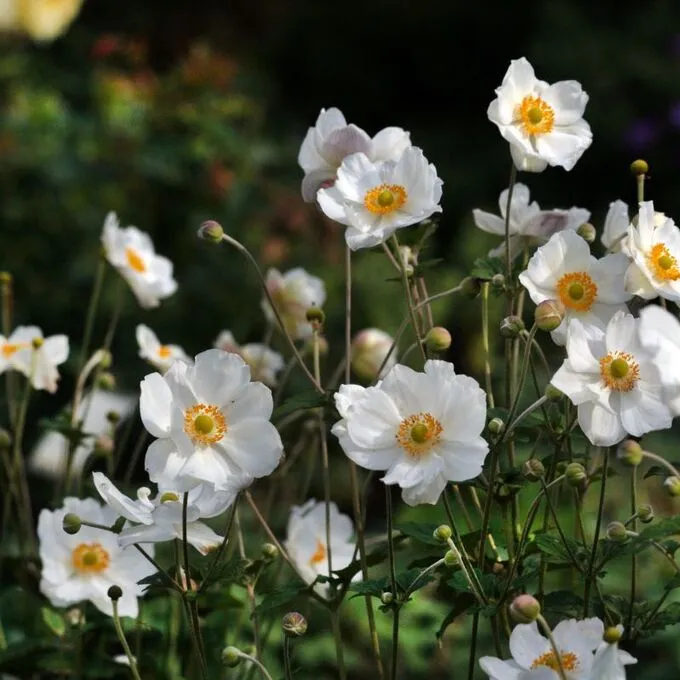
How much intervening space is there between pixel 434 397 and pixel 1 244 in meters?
3.02

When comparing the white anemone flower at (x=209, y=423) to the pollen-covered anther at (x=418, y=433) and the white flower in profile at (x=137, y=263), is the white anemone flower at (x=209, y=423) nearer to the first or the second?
the pollen-covered anther at (x=418, y=433)

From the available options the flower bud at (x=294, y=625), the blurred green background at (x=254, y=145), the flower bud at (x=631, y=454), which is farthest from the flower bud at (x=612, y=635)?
the blurred green background at (x=254, y=145)

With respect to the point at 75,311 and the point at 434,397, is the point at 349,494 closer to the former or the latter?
the point at 75,311

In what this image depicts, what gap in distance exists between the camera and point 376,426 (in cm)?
107

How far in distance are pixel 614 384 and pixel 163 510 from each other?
15.2 inches

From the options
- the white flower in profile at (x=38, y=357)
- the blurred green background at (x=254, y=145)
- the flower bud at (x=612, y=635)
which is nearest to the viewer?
the flower bud at (x=612, y=635)

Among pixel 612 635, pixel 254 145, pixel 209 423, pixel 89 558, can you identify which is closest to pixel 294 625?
pixel 209 423

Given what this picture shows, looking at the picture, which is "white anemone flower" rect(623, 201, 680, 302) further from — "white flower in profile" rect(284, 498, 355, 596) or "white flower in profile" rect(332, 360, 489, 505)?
"white flower in profile" rect(284, 498, 355, 596)

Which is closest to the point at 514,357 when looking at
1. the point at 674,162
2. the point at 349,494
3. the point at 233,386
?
the point at 233,386

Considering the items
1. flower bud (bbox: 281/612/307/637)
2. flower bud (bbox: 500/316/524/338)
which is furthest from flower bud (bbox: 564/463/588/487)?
flower bud (bbox: 281/612/307/637)

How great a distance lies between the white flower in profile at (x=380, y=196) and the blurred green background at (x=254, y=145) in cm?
114

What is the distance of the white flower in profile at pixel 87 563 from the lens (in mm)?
1383

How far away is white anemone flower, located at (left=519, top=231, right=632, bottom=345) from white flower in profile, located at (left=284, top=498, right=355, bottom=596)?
446mm

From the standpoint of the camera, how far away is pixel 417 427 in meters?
1.07
